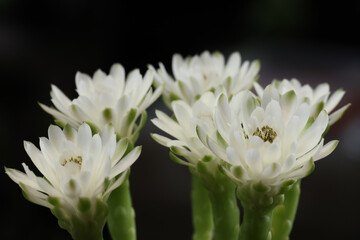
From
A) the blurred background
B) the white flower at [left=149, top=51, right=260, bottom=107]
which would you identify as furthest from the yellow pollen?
the blurred background

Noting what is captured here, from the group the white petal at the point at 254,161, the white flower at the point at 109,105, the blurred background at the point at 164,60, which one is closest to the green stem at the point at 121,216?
the white flower at the point at 109,105

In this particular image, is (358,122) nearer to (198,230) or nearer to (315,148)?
(198,230)

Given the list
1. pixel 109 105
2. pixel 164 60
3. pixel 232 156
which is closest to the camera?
pixel 232 156

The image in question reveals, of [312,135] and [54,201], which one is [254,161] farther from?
[54,201]

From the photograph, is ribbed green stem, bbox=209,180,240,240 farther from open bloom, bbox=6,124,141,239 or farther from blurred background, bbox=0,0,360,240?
blurred background, bbox=0,0,360,240

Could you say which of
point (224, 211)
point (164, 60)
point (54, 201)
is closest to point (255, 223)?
point (224, 211)

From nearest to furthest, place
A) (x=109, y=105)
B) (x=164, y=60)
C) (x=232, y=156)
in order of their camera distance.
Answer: (x=232, y=156), (x=109, y=105), (x=164, y=60)

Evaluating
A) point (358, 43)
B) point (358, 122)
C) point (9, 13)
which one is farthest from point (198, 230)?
point (358, 43)

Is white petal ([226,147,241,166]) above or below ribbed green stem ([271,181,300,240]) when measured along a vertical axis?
above
